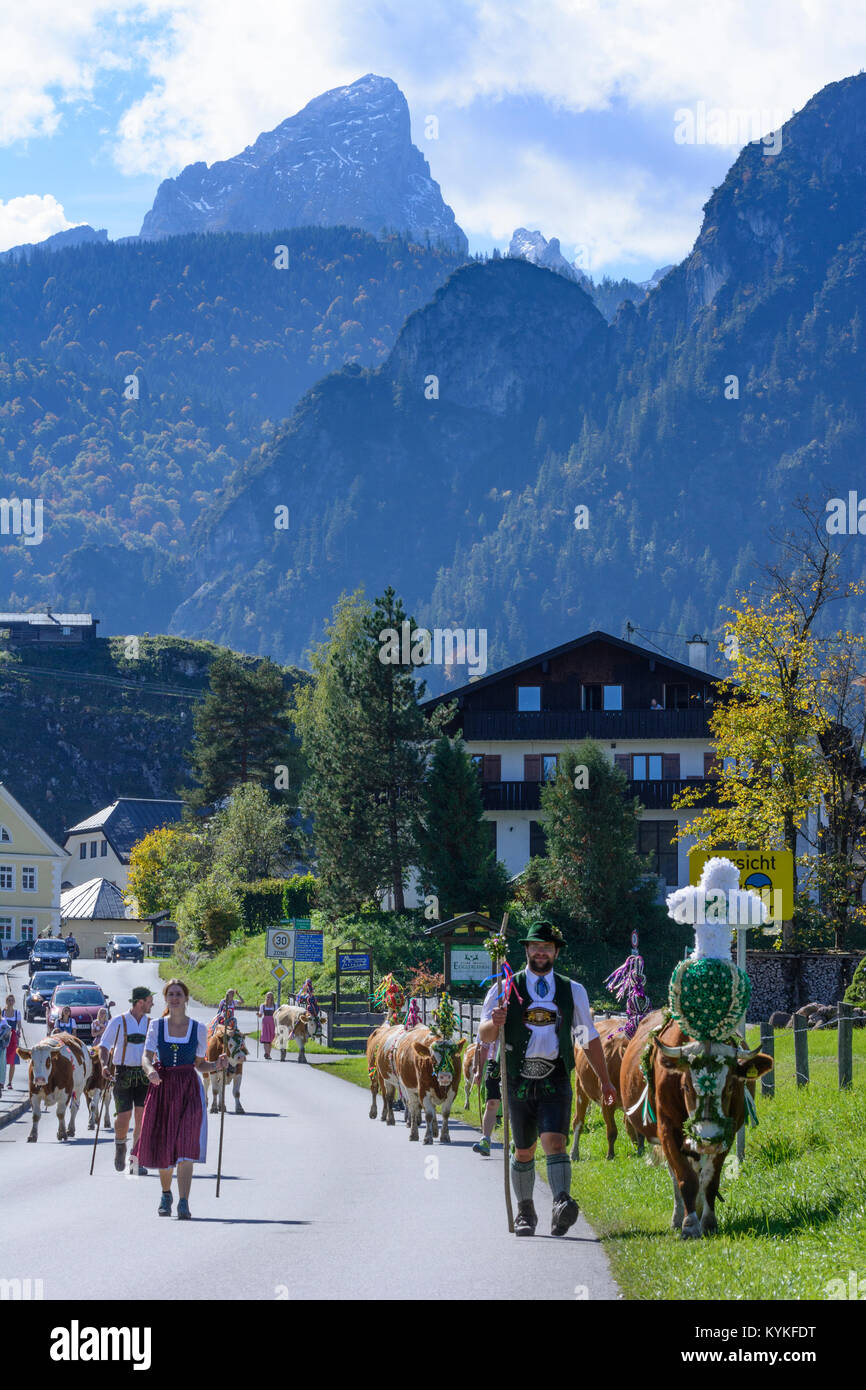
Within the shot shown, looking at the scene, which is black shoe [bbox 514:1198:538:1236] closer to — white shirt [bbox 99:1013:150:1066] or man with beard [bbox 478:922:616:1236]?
man with beard [bbox 478:922:616:1236]

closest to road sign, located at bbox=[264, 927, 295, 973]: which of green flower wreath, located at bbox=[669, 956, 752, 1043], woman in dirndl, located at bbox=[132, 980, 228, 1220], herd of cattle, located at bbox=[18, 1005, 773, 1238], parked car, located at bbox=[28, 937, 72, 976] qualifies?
herd of cattle, located at bbox=[18, 1005, 773, 1238]

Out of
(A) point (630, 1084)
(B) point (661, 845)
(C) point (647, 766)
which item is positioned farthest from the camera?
(C) point (647, 766)

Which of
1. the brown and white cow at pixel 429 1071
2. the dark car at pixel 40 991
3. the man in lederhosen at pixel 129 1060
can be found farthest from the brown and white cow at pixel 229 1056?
the dark car at pixel 40 991

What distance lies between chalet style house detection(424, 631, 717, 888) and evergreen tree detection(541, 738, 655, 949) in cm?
1001

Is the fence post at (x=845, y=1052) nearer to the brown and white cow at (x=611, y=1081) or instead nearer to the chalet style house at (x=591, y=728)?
the brown and white cow at (x=611, y=1081)

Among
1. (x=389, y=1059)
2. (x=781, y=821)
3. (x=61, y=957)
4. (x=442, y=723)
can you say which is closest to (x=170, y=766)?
(x=61, y=957)

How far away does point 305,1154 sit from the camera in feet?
63.8

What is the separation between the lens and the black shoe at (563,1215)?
1110 centimetres

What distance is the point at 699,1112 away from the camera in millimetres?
10984

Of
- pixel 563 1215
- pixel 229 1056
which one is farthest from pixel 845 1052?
pixel 229 1056

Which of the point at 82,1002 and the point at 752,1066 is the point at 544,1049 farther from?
the point at 82,1002

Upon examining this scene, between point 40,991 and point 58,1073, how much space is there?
112 feet

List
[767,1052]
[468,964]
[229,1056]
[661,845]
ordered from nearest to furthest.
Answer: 1. [767,1052]
2. [229,1056]
3. [468,964]
4. [661,845]

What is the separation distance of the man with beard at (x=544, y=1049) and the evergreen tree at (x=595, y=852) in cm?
4184
